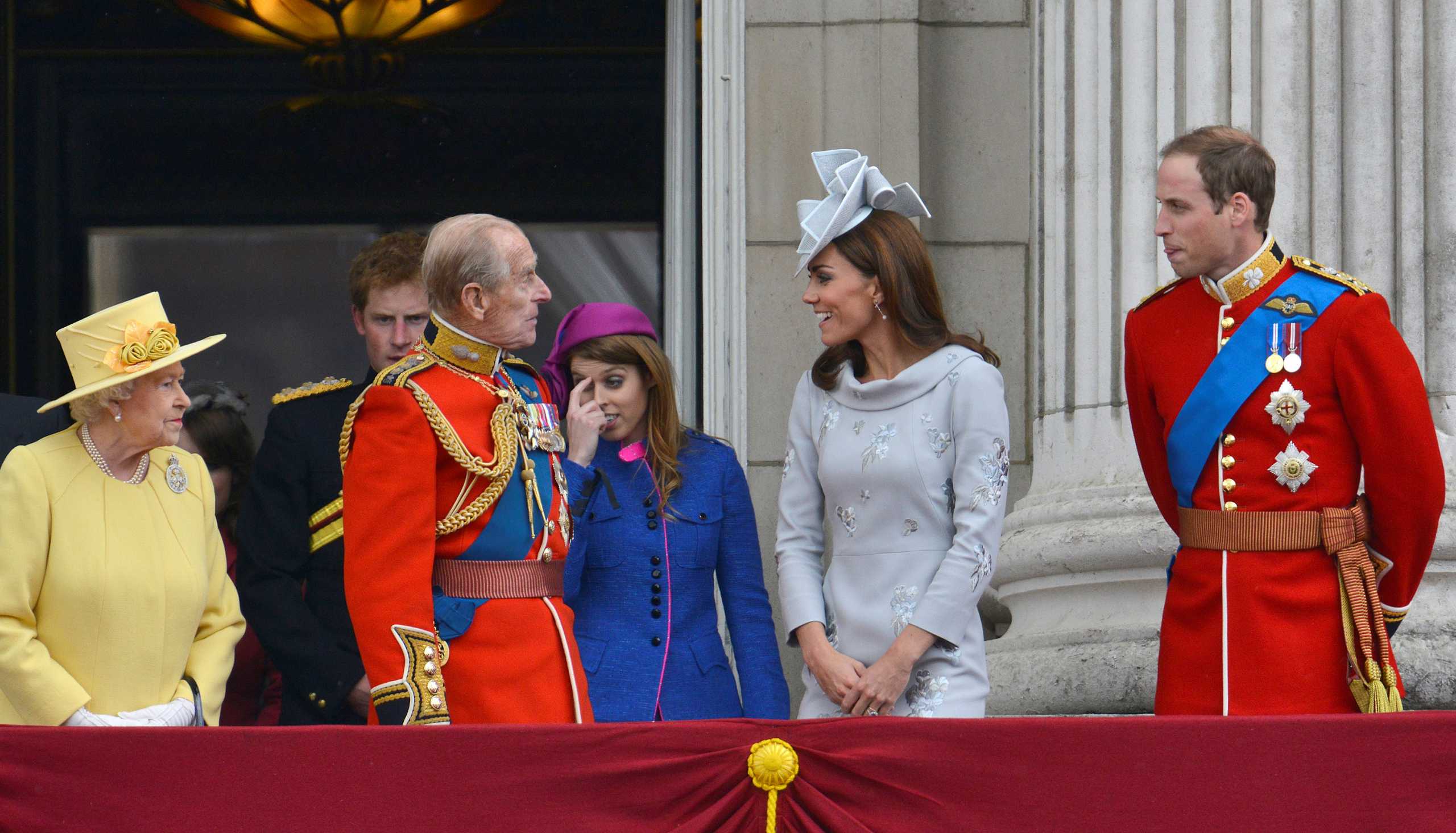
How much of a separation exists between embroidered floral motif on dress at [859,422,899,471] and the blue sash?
1.80ft

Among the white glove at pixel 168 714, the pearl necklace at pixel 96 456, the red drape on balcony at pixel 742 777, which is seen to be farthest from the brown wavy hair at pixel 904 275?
the white glove at pixel 168 714

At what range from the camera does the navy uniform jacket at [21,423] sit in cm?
446

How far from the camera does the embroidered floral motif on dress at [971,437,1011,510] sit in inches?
154

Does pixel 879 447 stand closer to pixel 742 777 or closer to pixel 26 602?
pixel 742 777

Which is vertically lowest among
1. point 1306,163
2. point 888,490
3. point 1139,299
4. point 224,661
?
point 224,661

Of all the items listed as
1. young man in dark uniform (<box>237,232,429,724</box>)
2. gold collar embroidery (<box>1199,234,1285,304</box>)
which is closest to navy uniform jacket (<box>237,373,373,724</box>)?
young man in dark uniform (<box>237,232,429,724</box>)

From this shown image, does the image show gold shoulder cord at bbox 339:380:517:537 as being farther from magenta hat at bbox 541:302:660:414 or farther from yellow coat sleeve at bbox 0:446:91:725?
magenta hat at bbox 541:302:660:414

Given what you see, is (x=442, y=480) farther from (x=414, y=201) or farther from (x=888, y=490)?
(x=414, y=201)

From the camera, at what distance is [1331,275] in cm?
385

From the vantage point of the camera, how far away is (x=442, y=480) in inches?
142

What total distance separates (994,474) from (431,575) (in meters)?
1.12

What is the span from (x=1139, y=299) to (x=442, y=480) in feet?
7.60

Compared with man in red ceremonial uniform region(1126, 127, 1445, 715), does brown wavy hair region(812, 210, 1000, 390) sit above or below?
above

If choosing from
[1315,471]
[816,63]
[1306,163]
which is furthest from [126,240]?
[1315,471]
